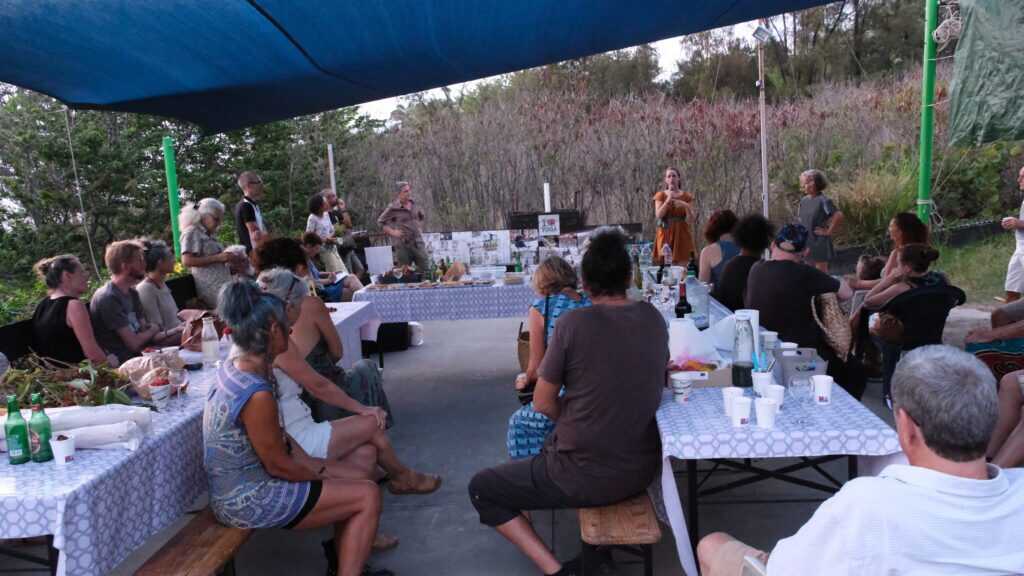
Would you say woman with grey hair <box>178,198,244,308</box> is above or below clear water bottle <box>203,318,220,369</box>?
above

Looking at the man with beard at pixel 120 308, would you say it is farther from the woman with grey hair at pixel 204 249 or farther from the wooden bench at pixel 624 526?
the wooden bench at pixel 624 526

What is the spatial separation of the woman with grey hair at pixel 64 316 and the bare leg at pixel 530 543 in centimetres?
222

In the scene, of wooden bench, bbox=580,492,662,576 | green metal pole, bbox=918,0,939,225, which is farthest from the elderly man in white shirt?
green metal pole, bbox=918,0,939,225

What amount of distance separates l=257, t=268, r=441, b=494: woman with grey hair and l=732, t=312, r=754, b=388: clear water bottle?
151cm

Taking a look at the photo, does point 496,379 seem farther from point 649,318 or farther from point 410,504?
point 649,318

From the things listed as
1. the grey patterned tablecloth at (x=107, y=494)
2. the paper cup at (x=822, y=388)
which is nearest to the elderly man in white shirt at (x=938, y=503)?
the paper cup at (x=822, y=388)

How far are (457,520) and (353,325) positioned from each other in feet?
6.10

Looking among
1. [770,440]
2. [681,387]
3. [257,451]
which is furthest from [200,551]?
[770,440]

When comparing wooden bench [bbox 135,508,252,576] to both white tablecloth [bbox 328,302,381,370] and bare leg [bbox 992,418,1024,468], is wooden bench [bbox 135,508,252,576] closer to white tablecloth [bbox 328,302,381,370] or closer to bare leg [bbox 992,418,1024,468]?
white tablecloth [bbox 328,302,381,370]

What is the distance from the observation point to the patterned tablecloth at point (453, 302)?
17.6 feet

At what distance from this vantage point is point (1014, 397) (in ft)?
10.0

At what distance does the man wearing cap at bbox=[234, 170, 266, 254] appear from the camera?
635 cm

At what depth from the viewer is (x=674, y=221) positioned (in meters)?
7.20

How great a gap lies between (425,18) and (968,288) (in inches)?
268
